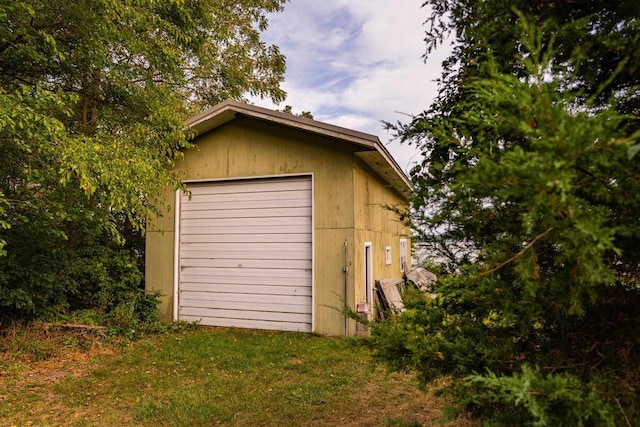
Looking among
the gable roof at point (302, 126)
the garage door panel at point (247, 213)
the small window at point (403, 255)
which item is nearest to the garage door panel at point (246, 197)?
the garage door panel at point (247, 213)

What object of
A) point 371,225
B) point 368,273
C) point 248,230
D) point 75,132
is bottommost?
point 368,273

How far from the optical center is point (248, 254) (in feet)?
23.5

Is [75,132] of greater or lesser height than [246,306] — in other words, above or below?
above

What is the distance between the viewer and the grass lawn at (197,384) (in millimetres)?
3488

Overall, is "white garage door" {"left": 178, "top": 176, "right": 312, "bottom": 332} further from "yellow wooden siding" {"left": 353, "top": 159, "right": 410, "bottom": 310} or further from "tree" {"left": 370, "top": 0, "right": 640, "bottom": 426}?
"tree" {"left": 370, "top": 0, "right": 640, "bottom": 426}

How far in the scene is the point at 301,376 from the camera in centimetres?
460

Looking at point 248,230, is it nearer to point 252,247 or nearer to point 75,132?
point 252,247

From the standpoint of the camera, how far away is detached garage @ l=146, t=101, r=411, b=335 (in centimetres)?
657

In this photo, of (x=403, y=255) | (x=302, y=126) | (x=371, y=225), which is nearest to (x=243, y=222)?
Result: (x=302, y=126)

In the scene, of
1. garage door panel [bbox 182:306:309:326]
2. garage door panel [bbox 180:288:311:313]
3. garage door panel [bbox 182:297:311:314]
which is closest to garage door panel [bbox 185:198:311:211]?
garage door panel [bbox 180:288:311:313]

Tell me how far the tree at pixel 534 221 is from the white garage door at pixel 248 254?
4.62 m

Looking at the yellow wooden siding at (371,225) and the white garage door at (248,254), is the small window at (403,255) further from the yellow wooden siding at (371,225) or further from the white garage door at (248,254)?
the white garage door at (248,254)

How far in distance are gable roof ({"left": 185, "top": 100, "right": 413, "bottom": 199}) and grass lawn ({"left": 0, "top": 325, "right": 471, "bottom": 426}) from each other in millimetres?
2863

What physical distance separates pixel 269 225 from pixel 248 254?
26.2 inches
